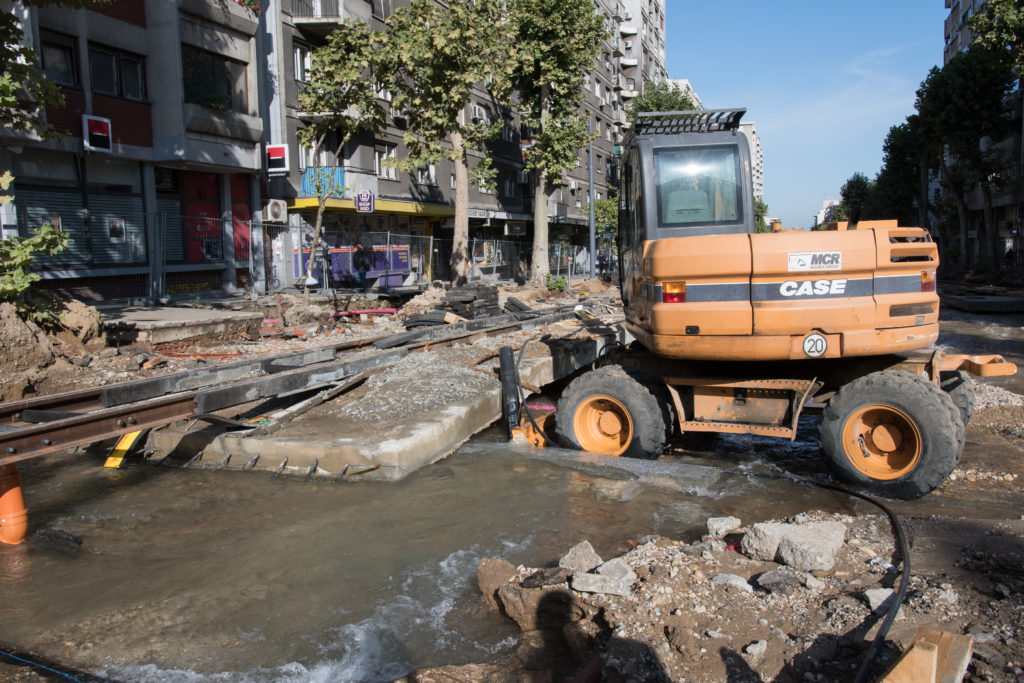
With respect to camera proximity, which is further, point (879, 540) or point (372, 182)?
point (372, 182)

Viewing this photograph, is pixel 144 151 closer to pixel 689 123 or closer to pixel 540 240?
pixel 540 240

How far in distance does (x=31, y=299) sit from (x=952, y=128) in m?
40.4

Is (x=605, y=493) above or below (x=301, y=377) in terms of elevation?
below

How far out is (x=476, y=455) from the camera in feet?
23.2

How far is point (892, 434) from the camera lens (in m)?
5.73

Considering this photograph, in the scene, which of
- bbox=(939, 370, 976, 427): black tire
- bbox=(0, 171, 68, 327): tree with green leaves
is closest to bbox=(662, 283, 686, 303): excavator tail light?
bbox=(939, 370, 976, 427): black tire

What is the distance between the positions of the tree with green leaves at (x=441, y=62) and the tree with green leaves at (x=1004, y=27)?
15132 mm

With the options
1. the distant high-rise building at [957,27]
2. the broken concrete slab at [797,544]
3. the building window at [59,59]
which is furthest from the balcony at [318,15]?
the distant high-rise building at [957,27]

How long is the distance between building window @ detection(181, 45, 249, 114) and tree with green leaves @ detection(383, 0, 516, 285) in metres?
4.88

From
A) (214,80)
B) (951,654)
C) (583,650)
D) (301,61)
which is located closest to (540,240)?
(301,61)

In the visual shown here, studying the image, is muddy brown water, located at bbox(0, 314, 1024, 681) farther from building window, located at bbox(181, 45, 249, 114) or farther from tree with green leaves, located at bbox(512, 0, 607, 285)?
tree with green leaves, located at bbox(512, 0, 607, 285)

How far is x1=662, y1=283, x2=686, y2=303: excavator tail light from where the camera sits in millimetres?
5863

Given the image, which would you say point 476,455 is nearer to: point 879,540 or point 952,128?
point 879,540

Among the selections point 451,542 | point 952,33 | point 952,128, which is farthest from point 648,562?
point 952,33
